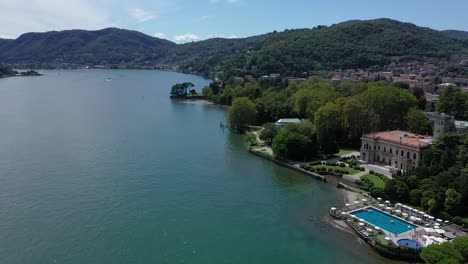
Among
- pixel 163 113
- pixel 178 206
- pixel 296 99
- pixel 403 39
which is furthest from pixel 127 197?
pixel 403 39

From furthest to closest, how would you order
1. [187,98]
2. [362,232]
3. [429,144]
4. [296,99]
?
1. [187,98]
2. [296,99]
3. [429,144]
4. [362,232]

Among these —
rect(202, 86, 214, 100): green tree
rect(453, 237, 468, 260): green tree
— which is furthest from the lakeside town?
rect(202, 86, 214, 100): green tree

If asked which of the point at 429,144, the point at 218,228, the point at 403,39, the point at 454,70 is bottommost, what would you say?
the point at 218,228

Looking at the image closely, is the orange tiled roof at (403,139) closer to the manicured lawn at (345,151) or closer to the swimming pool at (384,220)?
the manicured lawn at (345,151)

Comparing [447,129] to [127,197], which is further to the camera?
[447,129]

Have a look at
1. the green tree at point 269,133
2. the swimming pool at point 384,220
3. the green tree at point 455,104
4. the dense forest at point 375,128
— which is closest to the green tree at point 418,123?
the dense forest at point 375,128

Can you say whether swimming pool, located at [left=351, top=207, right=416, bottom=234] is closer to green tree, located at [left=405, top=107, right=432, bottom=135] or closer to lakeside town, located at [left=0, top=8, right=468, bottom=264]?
lakeside town, located at [left=0, top=8, right=468, bottom=264]

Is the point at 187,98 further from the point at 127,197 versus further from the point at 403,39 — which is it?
the point at 403,39
